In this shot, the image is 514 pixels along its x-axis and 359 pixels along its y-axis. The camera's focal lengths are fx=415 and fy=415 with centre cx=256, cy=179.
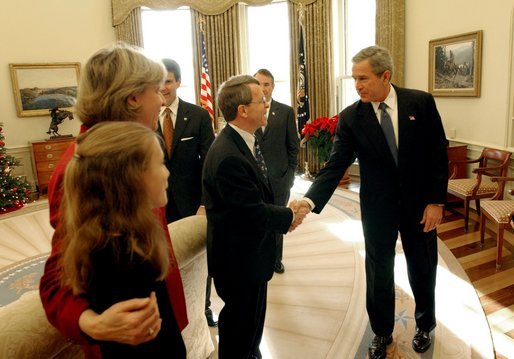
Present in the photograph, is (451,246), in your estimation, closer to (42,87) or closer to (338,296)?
(338,296)

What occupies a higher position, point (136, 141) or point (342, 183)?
point (136, 141)

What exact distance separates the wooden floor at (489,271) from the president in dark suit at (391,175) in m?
0.69

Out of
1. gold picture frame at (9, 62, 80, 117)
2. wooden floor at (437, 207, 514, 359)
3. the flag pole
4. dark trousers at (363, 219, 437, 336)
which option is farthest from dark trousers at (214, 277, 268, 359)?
gold picture frame at (9, 62, 80, 117)

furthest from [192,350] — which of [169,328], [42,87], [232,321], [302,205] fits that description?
[42,87]

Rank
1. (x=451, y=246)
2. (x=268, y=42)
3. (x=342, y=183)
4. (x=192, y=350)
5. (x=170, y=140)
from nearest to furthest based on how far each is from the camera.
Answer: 1. (x=192, y=350)
2. (x=170, y=140)
3. (x=451, y=246)
4. (x=342, y=183)
5. (x=268, y=42)

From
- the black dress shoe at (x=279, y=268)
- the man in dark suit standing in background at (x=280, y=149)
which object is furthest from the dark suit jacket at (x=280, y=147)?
the black dress shoe at (x=279, y=268)

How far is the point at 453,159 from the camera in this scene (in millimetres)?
5367

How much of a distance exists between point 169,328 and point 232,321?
993mm

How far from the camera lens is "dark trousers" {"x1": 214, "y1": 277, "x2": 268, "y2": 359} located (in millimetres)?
2018

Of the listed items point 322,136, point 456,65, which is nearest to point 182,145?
point 322,136

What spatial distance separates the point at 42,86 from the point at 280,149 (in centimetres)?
597

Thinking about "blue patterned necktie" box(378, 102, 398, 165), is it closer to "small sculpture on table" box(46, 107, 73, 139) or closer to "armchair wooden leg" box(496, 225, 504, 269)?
"armchair wooden leg" box(496, 225, 504, 269)

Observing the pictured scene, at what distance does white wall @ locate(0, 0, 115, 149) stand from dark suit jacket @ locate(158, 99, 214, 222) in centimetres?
608

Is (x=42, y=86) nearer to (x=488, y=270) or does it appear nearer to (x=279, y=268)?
(x=279, y=268)
